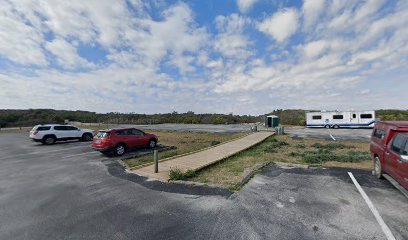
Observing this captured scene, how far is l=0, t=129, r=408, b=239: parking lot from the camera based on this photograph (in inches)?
164

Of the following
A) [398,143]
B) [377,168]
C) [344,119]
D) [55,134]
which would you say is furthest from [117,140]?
[344,119]

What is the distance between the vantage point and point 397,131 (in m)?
6.39

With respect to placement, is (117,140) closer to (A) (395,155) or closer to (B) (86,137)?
(B) (86,137)

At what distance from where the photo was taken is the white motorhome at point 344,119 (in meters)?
31.1

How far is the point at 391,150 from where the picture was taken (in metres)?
6.28

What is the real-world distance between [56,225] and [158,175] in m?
3.83

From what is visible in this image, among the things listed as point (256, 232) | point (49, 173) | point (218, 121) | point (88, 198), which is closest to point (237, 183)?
point (256, 232)

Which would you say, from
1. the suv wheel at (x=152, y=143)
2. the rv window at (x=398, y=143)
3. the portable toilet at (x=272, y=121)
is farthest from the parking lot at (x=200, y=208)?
the portable toilet at (x=272, y=121)

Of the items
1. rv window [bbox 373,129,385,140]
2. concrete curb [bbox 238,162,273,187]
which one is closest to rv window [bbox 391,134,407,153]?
rv window [bbox 373,129,385,140]

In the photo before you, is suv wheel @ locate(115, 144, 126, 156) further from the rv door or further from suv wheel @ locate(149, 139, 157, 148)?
the rv door

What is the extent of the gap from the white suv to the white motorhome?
3434 centimetres

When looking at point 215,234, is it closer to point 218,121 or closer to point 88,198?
→ point 88,198

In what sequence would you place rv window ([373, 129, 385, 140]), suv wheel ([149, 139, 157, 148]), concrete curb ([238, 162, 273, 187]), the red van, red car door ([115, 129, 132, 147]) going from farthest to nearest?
suv wheel ([149, 139, 157, 148])
red car door ([115, 129, 132, 147])
rv window ([373, 129, 385, 140])
concrete curb ([238, 162, 273, 187])
the red van

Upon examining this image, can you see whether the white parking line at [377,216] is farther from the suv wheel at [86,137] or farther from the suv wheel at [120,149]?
the suv wheel at [86,137]
